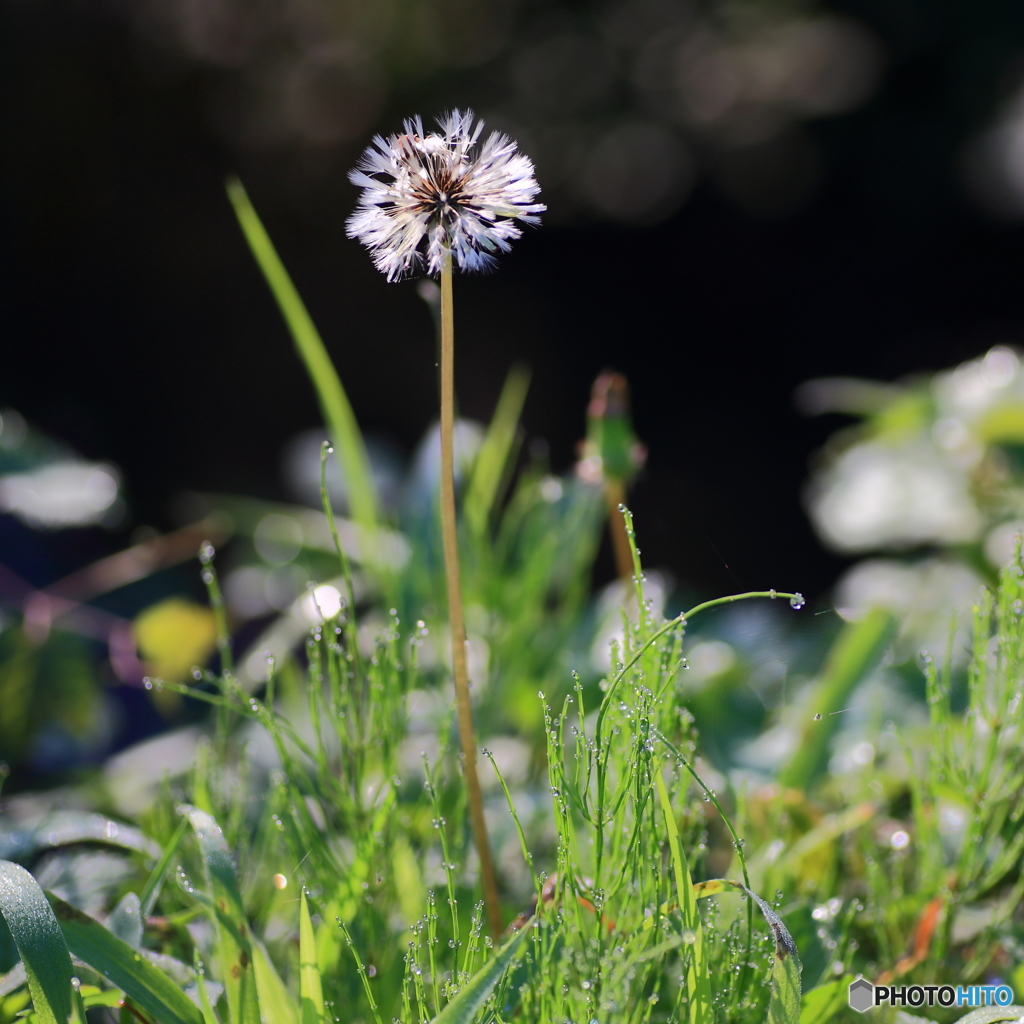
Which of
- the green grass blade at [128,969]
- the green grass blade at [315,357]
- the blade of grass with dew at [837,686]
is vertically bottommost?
the green grass blade at [128,969]

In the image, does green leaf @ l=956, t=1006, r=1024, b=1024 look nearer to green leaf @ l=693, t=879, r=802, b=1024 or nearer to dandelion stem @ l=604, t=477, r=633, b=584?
green leaf @ l=693, t=879, r=802, b=1024

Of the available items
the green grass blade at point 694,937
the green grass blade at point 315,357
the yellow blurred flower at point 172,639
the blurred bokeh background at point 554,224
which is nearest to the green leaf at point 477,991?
the green grass blade at point 694,937

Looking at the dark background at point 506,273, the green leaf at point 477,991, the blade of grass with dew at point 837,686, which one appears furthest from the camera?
the dark background at point 506,273

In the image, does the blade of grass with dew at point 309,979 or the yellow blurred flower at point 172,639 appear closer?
the blade of grass with dew at point 309,979

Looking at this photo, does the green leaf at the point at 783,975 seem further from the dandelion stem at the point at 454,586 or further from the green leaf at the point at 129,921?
the green leaf at the point at 129,921

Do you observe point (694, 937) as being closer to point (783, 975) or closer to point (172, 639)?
point (783, 975)

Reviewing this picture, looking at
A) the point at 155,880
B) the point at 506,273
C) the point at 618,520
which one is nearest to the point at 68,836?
the point at 155,880

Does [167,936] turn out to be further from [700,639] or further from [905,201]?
[905,201]
